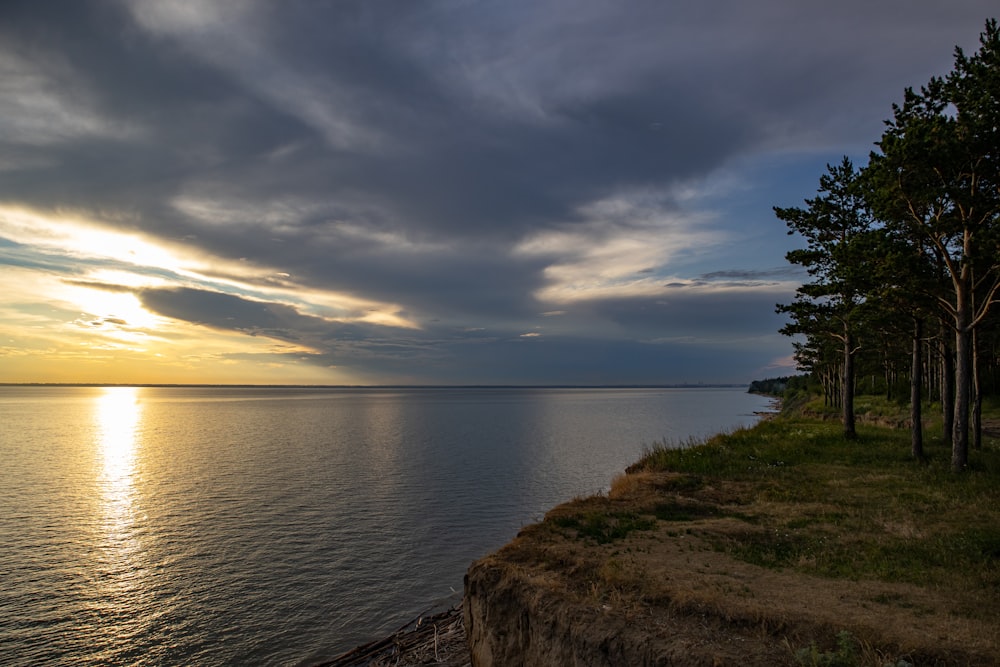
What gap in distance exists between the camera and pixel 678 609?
10203 millimetres

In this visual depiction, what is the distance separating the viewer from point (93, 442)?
67000 mm

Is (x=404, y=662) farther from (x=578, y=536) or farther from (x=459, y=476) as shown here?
(x=459, y=476)

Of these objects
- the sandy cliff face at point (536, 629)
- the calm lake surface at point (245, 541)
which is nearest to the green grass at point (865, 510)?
the sandy cliff face at point (536, 629)

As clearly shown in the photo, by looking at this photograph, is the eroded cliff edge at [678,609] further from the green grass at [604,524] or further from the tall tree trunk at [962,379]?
the tall tree trunk at [962,379]

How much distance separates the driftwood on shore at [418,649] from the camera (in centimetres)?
1423

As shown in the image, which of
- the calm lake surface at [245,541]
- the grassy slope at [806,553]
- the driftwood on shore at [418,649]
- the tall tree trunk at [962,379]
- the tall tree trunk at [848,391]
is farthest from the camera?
the tall tree trunk at [848,391]

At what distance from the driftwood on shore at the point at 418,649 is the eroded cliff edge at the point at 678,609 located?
163 centimetres

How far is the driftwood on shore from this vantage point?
14.2 meters

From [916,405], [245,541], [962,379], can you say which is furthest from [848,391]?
[245,541]

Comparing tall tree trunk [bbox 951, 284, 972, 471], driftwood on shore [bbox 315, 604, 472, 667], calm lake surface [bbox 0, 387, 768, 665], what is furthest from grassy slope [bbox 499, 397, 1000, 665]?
calm lake surface [bbox 0, 387, 768, 665]

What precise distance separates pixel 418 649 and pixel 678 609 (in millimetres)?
8279

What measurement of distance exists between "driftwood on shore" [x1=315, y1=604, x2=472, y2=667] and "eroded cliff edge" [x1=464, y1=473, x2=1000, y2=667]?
1.63m

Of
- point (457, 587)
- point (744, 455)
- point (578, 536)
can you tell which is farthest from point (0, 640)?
point (744, 455)

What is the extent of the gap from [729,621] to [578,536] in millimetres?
5943
